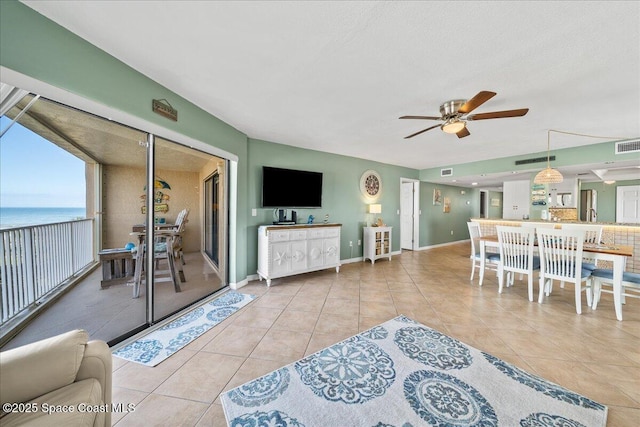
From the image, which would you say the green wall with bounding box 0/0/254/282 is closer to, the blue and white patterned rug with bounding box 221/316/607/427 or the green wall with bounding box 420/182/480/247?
the blue and white patterned rug with bounding box 221/316/607/427

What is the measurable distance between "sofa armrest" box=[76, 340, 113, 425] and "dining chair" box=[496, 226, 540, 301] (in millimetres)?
4202

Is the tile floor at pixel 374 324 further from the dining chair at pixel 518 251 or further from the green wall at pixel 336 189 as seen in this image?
the green wall at pixel 336 189

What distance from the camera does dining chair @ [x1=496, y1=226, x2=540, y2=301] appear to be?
309 cm

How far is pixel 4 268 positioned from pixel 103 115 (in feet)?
4.91

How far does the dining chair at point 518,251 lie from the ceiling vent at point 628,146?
226 cm

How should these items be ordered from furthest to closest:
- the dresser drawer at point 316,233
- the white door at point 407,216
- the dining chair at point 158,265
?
1. the white door at point 407,216
2. the dresser drawer at point 316,233
3. the dining chair at point 158,265

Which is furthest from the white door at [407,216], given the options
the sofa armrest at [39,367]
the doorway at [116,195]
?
the sofa armrest at [39,367]

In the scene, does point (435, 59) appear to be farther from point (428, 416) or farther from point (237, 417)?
point (237, 417)

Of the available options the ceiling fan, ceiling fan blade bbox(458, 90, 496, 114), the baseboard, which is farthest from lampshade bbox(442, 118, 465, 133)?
the baseboard

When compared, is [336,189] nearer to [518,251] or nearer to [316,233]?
[316,233]

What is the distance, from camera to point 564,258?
2814 millimetres

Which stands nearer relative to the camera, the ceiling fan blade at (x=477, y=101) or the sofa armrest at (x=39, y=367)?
the sofa armrest at (x=39, y=367)

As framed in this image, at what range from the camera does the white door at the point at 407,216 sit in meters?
6.76

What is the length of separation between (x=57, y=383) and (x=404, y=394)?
1.80m
